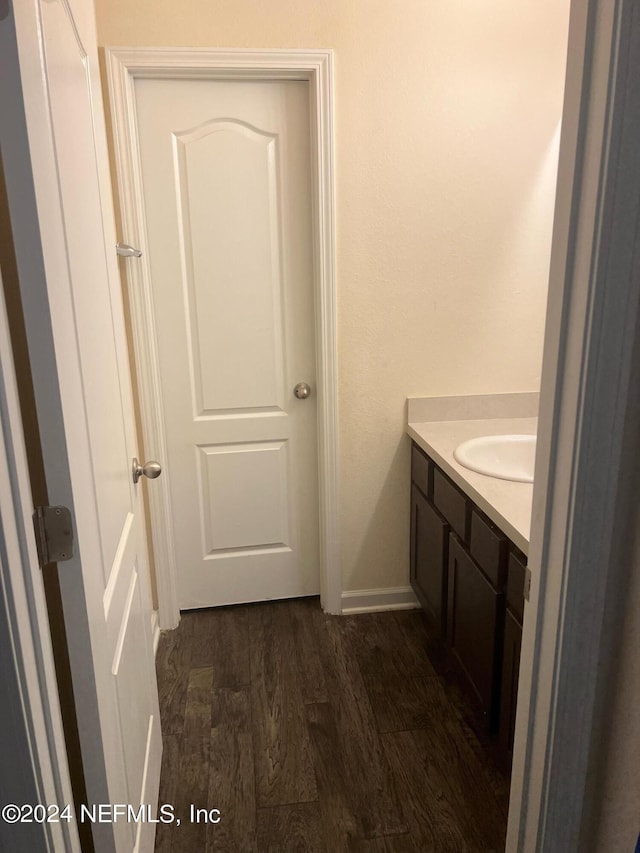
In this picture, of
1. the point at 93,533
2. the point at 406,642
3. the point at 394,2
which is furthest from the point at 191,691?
the point at 394,2

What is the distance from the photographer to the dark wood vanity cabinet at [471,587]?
5.48 ft

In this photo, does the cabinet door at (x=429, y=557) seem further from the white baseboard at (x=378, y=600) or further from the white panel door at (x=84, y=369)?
the white panel door at (x=84, y=369)

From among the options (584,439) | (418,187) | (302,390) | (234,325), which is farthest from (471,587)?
(418,187)

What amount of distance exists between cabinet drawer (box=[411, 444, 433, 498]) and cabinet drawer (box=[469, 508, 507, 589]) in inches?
17.1

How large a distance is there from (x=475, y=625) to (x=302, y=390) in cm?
113

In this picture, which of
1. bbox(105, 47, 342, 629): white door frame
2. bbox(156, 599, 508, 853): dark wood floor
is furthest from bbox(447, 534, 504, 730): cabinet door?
bbox(105, 47, 342, 629): white door frame

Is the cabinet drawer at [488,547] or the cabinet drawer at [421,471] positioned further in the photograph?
the cabinet drawer at [421,471]

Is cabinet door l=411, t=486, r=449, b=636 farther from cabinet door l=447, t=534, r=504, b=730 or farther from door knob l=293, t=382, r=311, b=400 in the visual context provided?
door knob l=293, t=382, r=311, b=400

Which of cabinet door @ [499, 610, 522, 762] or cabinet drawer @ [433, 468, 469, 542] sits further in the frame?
cabinet drawer @ [433, 468, 469, 542]

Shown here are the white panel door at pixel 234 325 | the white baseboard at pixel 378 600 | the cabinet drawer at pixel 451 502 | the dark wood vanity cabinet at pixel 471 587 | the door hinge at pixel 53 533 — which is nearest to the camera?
the door hinge at pixel 53 533

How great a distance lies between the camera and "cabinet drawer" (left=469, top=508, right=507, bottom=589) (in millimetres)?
1686

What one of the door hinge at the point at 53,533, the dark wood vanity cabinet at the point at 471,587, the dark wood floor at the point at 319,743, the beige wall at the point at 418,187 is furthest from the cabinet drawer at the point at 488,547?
the door hinge at the point at 53,533

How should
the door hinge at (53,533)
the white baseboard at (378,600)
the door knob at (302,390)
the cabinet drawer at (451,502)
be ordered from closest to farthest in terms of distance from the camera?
the door hinge at (53,533), the cabinet drawer at (451,502), the door knob at (302,390), the white baseboard at (378,600)

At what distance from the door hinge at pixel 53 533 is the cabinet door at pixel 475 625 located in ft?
3.88
